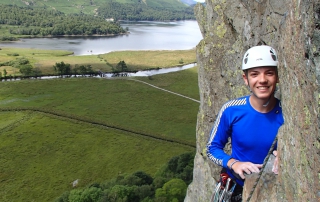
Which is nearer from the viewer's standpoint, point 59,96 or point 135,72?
point 59,96

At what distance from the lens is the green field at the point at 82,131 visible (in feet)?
152

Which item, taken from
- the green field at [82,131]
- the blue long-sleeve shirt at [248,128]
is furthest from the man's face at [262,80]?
the green field at [82,131]

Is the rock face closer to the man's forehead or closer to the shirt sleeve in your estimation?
the man's forehead

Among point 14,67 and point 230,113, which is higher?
point 230,113

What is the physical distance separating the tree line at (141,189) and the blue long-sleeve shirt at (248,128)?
2983 cm

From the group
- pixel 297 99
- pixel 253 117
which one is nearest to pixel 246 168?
pixel 253 117

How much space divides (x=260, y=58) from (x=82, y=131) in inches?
2367

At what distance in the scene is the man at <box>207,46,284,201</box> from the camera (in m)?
5.37

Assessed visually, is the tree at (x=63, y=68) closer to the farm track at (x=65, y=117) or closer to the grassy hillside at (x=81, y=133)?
the grassy hillside at (x=81, y=133)

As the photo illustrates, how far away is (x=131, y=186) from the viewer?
38.3m

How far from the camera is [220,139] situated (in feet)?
19.8

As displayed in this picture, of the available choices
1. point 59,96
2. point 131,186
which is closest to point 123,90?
point 59,96

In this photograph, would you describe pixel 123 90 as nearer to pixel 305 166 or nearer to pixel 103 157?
pixel 103 157

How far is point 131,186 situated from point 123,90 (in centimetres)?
5512
